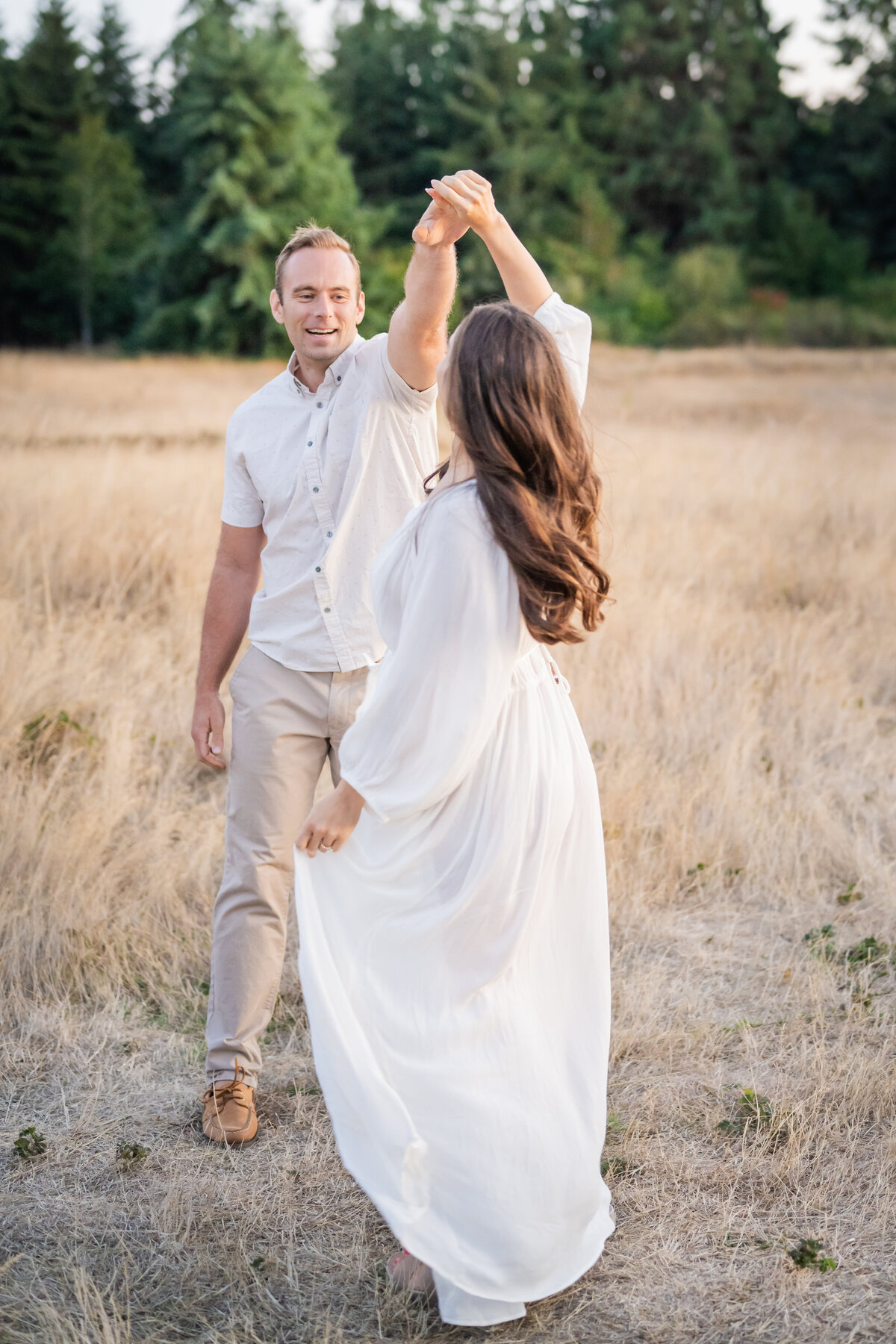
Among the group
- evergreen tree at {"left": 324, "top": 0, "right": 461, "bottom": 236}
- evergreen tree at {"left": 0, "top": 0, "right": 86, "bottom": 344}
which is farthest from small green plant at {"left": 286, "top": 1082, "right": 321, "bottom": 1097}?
evergreen tree at {"left": 324, "top": 0, "right": 461, "bottom": 236}

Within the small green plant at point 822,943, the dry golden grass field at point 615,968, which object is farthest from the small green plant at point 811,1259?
the small green plant at point 822,943

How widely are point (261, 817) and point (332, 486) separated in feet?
2.67

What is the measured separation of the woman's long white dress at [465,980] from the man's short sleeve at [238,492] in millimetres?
883

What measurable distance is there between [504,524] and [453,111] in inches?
1668

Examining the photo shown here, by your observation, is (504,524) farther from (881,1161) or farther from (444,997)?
(881,1161)

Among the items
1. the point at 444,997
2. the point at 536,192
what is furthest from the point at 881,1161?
the point at 536,192

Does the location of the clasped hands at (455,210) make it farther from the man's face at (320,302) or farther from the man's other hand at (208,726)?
Result: the man's other hand at (208,726)

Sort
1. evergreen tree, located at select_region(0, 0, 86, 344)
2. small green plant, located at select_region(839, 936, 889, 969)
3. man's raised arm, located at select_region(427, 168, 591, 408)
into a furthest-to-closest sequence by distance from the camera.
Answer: evergreen tree, located at select_region(0, 0, 86, 344)
small green plant, located at select_region(839, 936, 889, 969)
man's raised arm, located at select_region(427, 168, 591, 408)

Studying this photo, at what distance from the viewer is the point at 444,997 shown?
79.3 inches

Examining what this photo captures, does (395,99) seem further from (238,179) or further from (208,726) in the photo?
(208,726)

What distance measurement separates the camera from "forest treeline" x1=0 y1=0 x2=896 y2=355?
32.1 meters

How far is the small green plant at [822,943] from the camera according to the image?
367cm

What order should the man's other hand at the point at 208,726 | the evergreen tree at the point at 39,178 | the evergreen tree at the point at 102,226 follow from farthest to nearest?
the evergreen tree at the point at 39,178, the evergreen tree at the point at 102,226, the man's other hand at the point at 208,726

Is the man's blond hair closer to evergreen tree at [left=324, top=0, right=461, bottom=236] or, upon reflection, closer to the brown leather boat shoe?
the brown leather boat shoe
